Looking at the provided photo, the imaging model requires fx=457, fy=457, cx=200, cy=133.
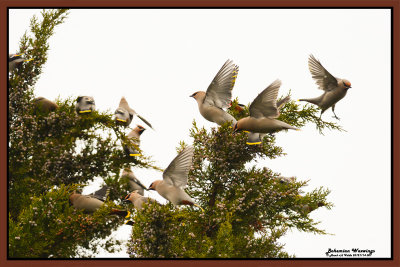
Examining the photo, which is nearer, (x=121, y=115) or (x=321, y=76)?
(x=321, y=76)

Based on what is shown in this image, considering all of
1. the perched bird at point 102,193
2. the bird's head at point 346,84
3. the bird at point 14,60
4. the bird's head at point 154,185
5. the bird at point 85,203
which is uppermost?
the bird at point 14,60

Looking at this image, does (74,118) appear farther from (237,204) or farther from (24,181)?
(237,204)

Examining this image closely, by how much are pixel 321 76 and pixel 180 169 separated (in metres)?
1.55

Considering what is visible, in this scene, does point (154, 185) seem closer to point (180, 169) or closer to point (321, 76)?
point (180, 169)

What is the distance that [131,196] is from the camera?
13.8ft

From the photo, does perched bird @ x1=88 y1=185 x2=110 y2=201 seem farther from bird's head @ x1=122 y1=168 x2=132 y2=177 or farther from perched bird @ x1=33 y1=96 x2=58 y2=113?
perched bird @ x1=33 y1=96 x2=58 y2=113

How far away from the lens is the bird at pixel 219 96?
12.3ft

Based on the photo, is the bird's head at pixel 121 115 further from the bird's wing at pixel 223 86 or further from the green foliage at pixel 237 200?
the bird's wing at pixel 223 86

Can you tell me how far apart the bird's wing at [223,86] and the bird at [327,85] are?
2.65ft

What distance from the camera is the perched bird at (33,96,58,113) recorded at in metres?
4.50

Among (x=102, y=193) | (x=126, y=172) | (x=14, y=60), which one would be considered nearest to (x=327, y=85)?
(x=126, y=172)

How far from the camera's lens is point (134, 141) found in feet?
14.6

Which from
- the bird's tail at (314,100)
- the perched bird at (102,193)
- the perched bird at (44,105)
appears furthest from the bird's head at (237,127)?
the perched bird at (44,105)

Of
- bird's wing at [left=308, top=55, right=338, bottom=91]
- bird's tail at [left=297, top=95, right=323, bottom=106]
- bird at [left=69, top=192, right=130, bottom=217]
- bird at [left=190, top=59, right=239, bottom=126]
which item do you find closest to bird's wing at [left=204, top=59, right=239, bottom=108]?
bird at [left=190, top=59, right=239, bottom=126]
